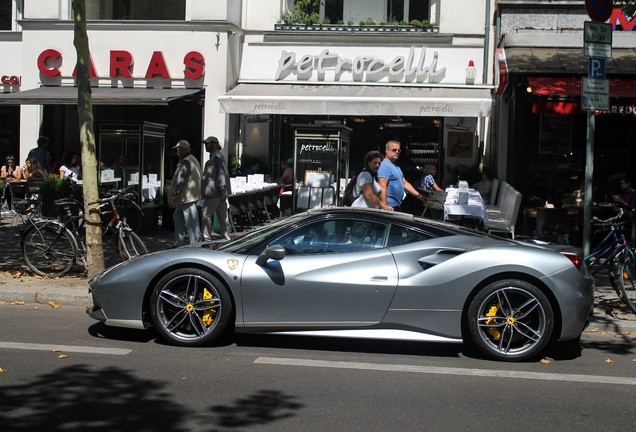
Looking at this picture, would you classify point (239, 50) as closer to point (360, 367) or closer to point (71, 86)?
point (71, 86)

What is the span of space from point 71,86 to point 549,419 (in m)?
16.0

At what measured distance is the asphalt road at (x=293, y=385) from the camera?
430 centimetres

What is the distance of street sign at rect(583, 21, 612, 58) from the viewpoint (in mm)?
8109

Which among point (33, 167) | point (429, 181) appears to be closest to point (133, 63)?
point (33, 167)

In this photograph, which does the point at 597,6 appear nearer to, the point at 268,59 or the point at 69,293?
the point at 69,293

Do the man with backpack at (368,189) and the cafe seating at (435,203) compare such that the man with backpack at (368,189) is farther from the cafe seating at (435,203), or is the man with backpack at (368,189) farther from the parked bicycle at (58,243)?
the cafe seating at (435,203)

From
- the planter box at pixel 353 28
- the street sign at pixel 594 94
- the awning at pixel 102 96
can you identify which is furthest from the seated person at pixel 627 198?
the awning at pixel 102 96

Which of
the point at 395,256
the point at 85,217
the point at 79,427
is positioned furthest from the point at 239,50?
the point at 79,427

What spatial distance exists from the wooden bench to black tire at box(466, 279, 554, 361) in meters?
4.97

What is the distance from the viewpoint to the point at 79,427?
13.5 ft

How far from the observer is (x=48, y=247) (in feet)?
29.3

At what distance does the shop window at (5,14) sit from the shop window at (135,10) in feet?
8.12

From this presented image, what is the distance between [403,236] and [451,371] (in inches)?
49.2

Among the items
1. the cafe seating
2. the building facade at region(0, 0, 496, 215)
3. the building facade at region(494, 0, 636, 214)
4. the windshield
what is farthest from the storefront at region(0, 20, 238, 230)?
the windshield
